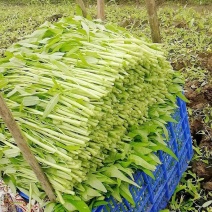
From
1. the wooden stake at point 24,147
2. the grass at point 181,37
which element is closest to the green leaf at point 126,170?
the wooden stake at point 24,147

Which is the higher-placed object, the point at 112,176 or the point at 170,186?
the point at 112,176

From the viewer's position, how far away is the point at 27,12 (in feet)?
26.4

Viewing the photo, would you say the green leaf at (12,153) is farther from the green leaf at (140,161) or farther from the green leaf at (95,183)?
the green leaf at (140,161)

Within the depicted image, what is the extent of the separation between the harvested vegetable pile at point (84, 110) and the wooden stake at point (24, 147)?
5 centimetres

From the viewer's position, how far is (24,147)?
5.81 feet

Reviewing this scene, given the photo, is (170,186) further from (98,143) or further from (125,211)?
(98,143)

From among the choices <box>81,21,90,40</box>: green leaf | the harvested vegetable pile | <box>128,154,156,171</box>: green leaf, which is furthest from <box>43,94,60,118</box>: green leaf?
<box>81,21,90,40</box>: green leaf

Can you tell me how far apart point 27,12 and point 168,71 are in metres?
5.79

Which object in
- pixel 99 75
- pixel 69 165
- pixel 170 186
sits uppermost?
pixel 99 75

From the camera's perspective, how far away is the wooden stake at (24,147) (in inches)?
66.9

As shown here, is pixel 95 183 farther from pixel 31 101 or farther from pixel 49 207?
pixel 31 101

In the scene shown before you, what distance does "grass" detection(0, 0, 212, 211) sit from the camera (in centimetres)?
305

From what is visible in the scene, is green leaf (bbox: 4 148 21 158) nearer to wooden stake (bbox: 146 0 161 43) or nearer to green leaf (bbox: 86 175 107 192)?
green leaf (bbox: 86 175 107 192)

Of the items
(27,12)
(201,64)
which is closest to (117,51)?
(201,64)
